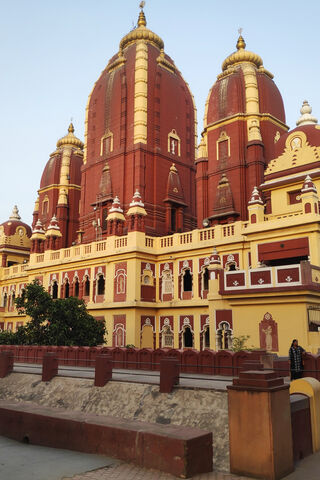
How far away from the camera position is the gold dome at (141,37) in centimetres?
3456

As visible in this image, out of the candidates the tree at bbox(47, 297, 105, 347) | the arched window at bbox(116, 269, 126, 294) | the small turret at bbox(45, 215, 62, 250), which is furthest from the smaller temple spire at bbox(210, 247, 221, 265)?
the small turret at bbox(45, 215, 62, 250)

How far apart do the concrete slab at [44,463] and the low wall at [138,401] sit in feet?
7.52

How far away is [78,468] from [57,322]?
15.8 metres

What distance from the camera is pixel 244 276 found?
19.7 metres

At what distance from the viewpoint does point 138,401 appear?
12.0 meters

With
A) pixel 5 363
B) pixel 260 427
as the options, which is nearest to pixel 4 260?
pixel 5 363

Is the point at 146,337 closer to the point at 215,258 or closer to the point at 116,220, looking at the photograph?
the point at 215,258

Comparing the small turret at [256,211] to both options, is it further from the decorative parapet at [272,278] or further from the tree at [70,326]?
the tree at [70,326]

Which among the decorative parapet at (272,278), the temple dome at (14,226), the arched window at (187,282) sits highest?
the temple dome at (14,226)

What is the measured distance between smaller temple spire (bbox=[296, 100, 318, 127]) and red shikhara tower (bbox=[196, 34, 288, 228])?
3.38 m

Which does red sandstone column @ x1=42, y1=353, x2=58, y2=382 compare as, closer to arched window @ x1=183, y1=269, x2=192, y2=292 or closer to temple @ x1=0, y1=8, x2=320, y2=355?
temple @ x1=0, y1=8, x2=320, y2=355

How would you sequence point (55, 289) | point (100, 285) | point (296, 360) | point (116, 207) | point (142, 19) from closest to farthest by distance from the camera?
point (296, 360) → point (116, 207) → point (100, 285) → point (55, 289) → point (142, 19)

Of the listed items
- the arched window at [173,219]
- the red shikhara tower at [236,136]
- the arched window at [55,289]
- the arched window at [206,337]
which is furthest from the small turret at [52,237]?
the arched window at [206,337]

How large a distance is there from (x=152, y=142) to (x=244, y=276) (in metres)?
15.3
